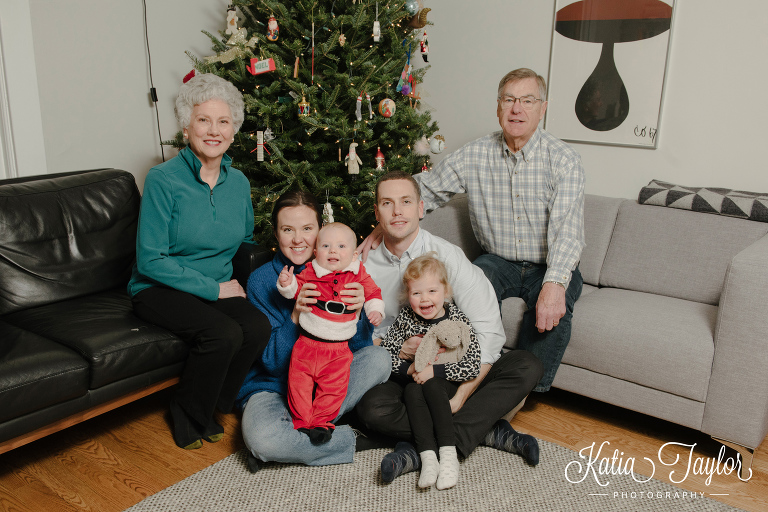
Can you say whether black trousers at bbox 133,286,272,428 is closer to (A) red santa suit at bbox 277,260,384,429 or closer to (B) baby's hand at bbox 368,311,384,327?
(A) red santa suit at bbox 277,260,384,429

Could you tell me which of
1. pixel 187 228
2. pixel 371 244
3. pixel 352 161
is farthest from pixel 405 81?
pixel 187 228

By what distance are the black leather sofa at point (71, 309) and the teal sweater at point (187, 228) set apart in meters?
0.12

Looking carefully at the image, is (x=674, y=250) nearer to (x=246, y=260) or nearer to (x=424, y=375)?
(x=424, y=375)

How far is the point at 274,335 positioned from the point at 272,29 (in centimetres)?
152

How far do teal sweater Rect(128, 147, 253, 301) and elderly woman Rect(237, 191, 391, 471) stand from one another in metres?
0.19

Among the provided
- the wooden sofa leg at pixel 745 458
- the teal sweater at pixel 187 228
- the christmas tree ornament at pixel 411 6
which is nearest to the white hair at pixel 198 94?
the teal sweater at pixel 187 228

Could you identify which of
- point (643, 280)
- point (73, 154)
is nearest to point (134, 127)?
point (73, 154)

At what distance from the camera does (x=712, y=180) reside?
111 inches

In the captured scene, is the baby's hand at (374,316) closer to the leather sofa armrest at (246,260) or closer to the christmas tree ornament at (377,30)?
the leather sofa armrest at (246,260)

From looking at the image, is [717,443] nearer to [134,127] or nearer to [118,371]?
[118,371]

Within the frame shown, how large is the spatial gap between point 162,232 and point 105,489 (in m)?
0.83

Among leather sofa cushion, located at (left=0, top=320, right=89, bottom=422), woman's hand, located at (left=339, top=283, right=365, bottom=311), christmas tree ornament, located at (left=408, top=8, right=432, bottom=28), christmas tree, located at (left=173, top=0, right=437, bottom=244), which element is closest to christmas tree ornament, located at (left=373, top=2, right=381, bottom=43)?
christmas tree, located at (left=173, top=0, right=437, bottom=244)

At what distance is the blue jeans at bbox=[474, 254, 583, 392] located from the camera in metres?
2.14

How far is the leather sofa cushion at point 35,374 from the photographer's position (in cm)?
159
